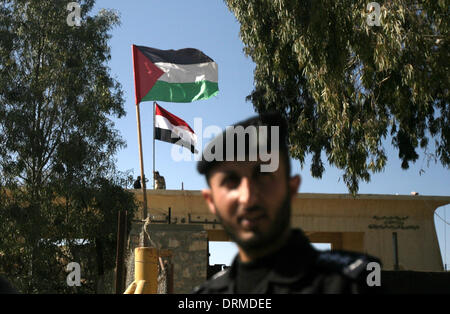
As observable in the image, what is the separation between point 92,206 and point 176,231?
31.4 feet

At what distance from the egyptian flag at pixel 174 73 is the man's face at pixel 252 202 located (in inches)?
144

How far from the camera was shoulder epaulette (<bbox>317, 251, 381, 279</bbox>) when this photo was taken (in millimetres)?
778

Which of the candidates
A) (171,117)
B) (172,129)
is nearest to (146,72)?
(171,117)

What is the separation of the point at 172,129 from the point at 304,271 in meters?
5.81

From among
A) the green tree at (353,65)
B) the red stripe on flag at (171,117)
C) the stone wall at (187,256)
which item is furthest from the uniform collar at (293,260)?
the green tree at (353,65)

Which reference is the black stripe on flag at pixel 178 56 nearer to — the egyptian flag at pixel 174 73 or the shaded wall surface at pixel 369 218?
the egyptian flag at pixel 174 73

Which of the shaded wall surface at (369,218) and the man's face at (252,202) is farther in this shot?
the shaded wall surface at (369,218)

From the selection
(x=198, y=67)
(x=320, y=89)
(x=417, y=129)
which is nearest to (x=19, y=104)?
(x=320, y=89)

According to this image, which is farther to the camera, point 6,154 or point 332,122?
point 6,154

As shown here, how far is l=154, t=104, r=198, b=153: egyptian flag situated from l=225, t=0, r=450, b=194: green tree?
394 centimetres

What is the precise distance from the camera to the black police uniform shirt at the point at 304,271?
0.78 meters

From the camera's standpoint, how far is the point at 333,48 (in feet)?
32.2

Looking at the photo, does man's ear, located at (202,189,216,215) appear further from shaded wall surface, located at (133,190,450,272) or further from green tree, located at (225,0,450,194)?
shaded wall surface, located at (133,190,450,272)
